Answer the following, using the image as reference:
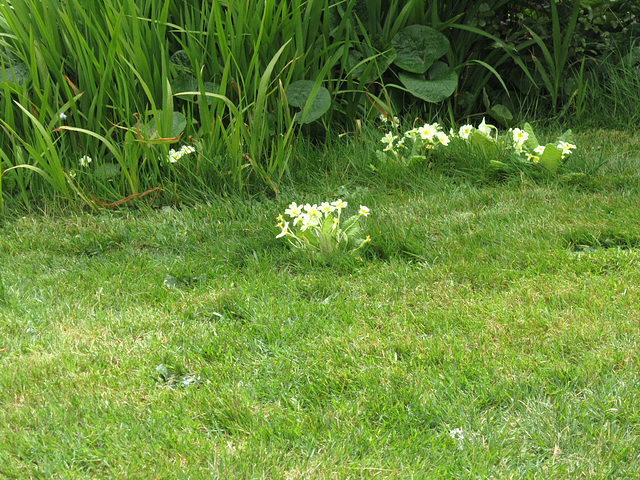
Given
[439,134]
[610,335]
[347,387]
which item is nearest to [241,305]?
[347,387]

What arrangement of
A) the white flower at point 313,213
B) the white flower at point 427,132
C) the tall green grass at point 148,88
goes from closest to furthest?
the white flower at point 313,213 < the tall green grass at point 148,88 < the white flower at point 427,132

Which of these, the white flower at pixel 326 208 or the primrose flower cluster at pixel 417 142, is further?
the primrose flower cluster at pixel 417 142

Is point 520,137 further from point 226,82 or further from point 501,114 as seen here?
point 226,82

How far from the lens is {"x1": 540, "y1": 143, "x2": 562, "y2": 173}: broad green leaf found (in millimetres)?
3227

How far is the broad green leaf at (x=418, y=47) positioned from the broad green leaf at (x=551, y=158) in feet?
3.43

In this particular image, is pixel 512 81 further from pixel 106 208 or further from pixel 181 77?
pixel 106 208

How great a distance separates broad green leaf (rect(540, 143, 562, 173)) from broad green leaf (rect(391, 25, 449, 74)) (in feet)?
3.43

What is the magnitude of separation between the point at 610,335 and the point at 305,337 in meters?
0.99

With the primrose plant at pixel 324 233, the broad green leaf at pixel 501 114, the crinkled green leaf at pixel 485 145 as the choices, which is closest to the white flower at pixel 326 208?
the primrose plant at pixel 324 233

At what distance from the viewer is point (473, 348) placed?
199cm

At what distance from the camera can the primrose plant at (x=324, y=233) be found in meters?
2.64

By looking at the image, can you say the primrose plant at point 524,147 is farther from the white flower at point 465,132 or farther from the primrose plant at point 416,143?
the primrose plant at point 416,143

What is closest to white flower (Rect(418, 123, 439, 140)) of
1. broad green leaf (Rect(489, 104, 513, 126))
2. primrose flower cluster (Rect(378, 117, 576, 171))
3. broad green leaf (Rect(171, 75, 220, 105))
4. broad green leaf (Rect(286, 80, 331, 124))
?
primrose flower cluster (Rect(378, 117, 576, 171))

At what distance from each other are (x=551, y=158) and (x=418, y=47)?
1.22m
